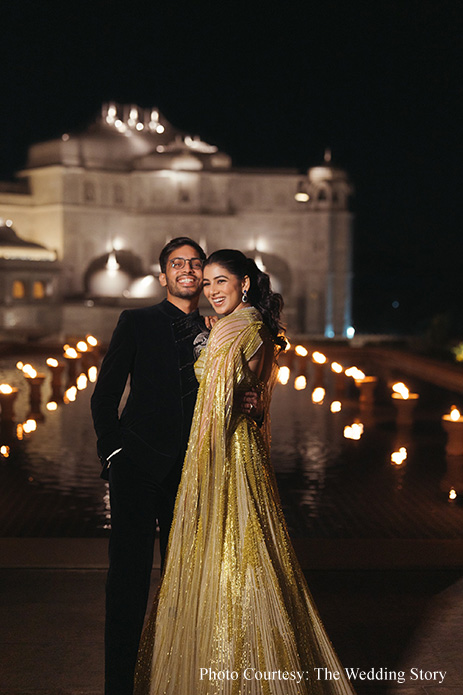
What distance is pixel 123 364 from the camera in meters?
4.02

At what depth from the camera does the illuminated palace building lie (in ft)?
184

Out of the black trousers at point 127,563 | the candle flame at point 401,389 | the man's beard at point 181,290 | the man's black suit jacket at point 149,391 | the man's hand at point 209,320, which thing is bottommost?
the candle flame at point 401,389

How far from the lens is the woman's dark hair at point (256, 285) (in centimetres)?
384

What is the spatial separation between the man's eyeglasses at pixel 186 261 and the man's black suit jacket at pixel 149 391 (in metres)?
0.22

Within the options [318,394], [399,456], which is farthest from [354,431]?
[318,394]

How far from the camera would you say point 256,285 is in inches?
154

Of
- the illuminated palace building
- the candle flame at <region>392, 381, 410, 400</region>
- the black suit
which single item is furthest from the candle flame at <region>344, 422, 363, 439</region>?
the illuminated palace building

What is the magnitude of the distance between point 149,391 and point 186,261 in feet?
1.99

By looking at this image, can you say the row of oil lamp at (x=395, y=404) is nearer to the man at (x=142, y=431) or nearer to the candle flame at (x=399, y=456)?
the candle flame at (x=399, y=456)

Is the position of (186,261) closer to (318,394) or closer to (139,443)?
(139,443)

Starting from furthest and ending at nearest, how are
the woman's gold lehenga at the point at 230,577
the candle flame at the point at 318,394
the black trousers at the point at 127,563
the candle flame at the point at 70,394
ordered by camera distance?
the candle flame at the point at 318,394 → the candle flame at the point at 70,394 → the black trousers at the point at 127,563 → the woman's gold lehenga at the point at 230,577

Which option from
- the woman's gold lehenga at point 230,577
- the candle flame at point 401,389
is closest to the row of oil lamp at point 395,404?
the candle flame at point 401,389

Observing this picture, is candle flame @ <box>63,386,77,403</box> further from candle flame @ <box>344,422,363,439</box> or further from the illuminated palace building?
the illuminated palace building

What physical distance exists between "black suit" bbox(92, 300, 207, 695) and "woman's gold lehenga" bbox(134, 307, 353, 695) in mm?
115
